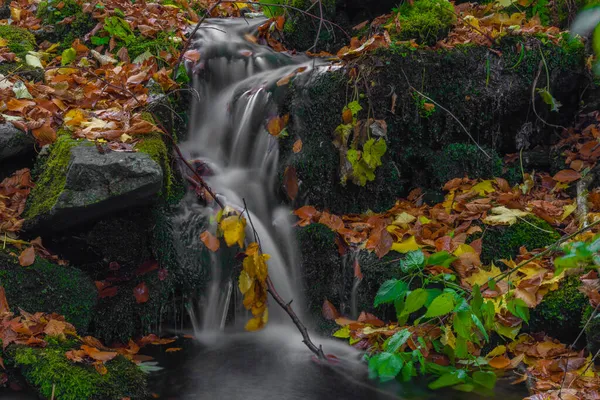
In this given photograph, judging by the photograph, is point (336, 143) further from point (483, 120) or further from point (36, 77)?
point (36, 77)

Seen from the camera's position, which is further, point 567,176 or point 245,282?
point 567,176

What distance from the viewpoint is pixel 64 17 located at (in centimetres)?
603

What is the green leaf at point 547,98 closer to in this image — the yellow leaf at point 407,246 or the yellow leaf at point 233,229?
the yellow leaf at point 407,246

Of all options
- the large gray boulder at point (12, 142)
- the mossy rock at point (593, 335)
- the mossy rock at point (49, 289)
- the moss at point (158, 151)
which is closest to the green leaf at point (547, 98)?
the mossy rock at point (593, 335)

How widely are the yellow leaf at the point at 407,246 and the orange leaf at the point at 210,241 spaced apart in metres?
1.19

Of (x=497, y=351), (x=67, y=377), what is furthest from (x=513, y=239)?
(x=67, y=377)

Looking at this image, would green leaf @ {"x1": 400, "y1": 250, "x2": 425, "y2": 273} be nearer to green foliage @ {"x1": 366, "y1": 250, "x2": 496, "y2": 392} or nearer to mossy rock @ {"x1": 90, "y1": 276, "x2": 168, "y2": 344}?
green foliage @ {"x1": 366, "y1": 250, "x2": 496, "y2": 392}

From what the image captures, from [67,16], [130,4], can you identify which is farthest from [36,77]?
[130,4]

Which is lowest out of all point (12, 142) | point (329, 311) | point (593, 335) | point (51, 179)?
point (329, 311)

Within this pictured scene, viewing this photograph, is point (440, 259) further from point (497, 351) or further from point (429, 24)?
point (429, 24)

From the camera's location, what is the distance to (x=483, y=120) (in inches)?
202

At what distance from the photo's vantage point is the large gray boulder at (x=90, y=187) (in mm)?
3494

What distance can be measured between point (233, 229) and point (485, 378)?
1.70m

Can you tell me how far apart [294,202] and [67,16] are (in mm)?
3200
